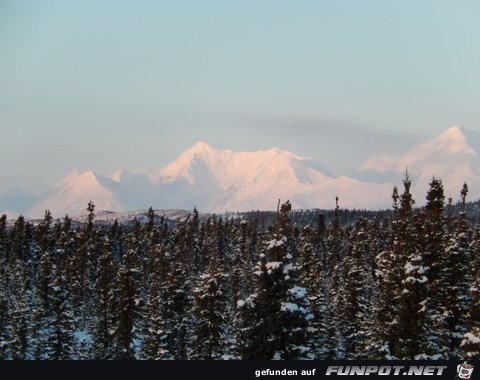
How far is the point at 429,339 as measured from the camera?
4041cm

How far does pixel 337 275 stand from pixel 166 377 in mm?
77768

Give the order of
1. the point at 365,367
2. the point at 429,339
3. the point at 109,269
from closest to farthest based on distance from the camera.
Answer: the point at 365,367 → the point at 429,339 → the point at 109,269

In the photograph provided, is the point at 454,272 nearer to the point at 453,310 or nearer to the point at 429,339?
the point at 453,310

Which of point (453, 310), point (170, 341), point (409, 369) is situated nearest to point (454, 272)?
point (453, 310)

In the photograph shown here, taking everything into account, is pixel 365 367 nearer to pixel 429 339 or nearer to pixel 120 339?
Result: pixel 429 339

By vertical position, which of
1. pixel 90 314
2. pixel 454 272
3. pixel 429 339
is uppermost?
pixel 454 272

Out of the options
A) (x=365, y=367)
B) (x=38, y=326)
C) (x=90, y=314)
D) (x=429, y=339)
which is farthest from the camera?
(x=90, y=314)

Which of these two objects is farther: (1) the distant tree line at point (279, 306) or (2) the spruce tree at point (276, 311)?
(1) the distant tree line at point (279, 306)

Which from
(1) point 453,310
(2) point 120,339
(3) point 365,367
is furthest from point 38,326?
(3) point 365,367

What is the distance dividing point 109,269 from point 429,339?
47562mm

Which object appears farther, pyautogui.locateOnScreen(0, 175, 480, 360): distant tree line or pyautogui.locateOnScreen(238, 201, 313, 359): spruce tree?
pyautogui.locateOnScreen(0, 175, 480, 360): distant tree line

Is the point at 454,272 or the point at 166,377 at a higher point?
the point at 454,272

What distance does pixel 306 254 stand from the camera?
225 ft

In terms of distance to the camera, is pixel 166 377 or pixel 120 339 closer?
pixel 166 377
